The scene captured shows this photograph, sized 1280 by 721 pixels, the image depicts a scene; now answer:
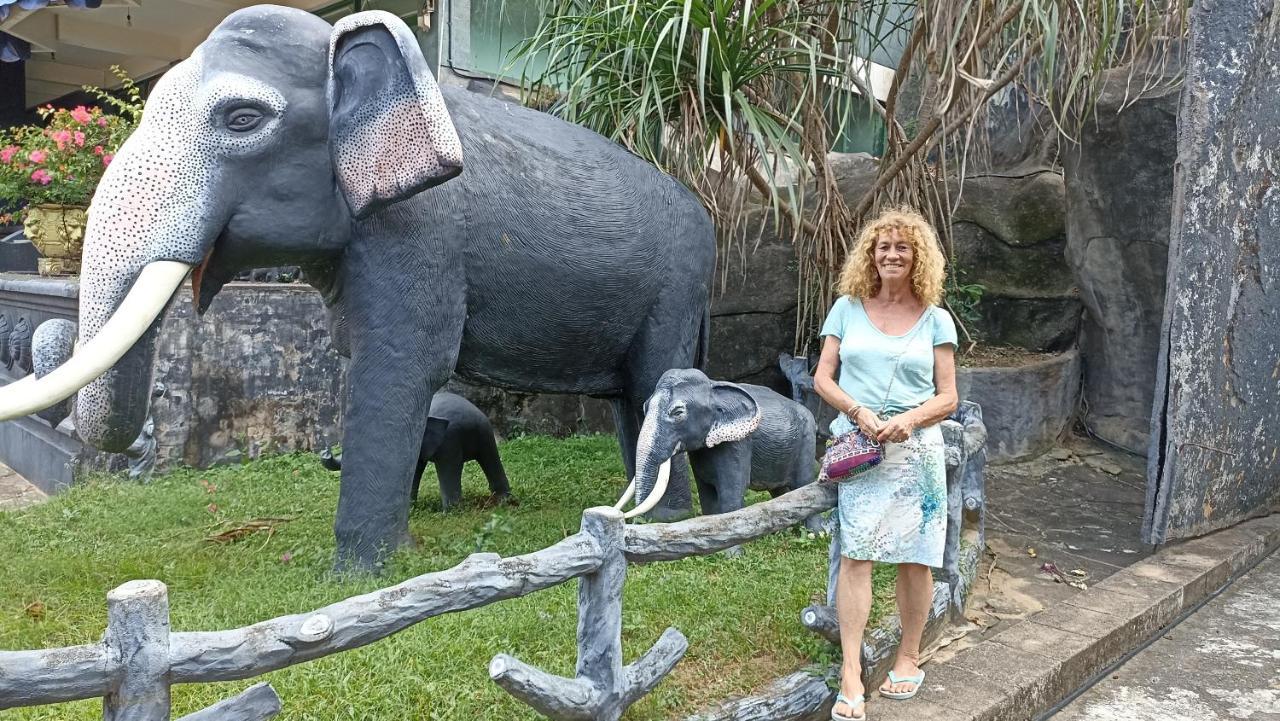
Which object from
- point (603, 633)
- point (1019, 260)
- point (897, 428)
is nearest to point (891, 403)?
point (897, 428)

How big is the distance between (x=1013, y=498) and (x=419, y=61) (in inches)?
162

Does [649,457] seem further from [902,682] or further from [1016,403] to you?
[1016,403]

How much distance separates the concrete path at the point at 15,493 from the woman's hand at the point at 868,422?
12.2 ft

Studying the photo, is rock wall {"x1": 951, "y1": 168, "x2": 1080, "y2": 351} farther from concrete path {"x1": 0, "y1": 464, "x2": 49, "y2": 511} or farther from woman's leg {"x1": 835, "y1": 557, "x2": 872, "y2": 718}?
concrete path {"x1": 0, "y1": 464, "x2": 49, "y2": 511}

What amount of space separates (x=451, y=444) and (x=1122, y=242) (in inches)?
185

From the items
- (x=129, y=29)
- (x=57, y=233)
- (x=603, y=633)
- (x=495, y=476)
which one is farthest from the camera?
(x=129, y=29)

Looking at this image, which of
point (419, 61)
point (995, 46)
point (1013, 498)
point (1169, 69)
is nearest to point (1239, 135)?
point (995, 46)

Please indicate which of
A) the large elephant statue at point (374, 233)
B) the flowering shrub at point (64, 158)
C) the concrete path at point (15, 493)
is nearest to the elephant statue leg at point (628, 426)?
the large elephant statue at point (374, 233)

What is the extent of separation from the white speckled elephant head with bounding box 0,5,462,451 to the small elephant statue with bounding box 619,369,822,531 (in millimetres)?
1107

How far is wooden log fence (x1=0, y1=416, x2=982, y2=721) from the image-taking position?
1364 mm

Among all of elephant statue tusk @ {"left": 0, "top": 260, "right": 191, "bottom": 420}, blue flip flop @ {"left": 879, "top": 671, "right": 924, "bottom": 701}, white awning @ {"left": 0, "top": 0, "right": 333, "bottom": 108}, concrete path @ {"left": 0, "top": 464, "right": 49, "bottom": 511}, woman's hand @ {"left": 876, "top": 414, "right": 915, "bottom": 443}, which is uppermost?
white awning @ {"left": 0, "top": 0, "right": 333, "bottom": 108}

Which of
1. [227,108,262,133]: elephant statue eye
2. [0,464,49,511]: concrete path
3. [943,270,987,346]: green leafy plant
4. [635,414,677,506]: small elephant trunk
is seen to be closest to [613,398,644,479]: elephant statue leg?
[635,414,677,506]: small elephant trunk

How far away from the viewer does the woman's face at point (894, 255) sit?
2.44 meters

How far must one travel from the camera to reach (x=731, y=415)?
3.38 m
